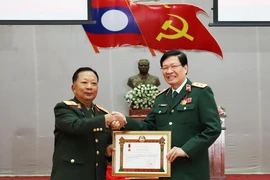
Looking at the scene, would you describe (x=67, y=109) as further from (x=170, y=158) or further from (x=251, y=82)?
(x=251, y=82)

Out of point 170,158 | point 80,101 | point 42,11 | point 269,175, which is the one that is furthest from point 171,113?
point 269,175

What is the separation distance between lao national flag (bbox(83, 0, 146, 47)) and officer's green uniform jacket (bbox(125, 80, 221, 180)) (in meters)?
3.36

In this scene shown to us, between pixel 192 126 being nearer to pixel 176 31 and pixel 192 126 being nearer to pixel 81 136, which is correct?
pixel 81 136

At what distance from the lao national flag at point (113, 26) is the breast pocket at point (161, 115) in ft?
10.9

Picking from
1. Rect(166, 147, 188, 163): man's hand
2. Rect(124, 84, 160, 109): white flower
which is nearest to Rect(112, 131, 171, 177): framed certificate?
Rect(166, 147, 188, 163): man's hand

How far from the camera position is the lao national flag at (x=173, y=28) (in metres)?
5.45

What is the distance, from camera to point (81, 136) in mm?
2090

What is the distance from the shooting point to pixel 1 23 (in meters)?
5.06

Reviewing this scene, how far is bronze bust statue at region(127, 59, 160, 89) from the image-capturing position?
5051mm

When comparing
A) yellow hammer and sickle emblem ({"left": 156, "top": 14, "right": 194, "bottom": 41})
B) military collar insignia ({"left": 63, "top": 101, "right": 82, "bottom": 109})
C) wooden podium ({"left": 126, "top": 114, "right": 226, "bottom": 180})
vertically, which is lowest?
wooden podium ({"left": 126, "top": 114, "right": 226, "bottom": 180})

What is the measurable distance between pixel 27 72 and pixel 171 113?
A: 12.0ft

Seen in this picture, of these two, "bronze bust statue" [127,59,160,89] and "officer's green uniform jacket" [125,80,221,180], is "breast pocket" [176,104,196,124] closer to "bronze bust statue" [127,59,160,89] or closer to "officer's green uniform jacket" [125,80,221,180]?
"officer's green uniform jacket" [125,80,221,180]

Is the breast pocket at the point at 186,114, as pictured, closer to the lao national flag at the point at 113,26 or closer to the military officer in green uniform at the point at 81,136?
the military officer in green uniform at the point at 81,136

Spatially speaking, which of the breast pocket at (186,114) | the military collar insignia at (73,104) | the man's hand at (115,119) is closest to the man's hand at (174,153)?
the breast pocket at (186,114)
